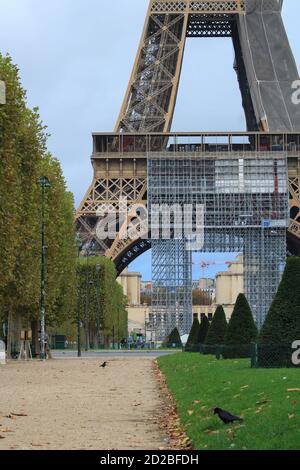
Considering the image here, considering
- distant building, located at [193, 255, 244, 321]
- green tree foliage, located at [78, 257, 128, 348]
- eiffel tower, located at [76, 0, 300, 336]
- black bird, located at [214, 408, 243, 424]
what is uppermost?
eiffel tower, located at [76, 0, 300, 336]

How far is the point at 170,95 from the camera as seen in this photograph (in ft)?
305

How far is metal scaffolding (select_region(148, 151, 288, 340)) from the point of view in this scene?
3743 inches

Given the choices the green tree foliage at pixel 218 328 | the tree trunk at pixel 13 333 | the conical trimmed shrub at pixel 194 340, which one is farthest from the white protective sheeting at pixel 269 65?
the green tree foliage at pixel 218 328

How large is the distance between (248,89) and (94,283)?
3015 centimetres

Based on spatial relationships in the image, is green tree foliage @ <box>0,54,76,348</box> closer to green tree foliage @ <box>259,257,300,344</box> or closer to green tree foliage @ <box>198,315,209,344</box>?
green tree foliage @ <box>198,315,209,344</box>

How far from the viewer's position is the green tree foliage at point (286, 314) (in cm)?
2275

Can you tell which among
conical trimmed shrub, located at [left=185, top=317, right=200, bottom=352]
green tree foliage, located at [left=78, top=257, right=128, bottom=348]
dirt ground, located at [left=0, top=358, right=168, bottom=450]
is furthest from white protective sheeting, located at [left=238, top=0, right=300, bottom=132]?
dirt ground, located at [left=0, top=358, right=168, bottom=450]

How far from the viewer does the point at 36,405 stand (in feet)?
59.3

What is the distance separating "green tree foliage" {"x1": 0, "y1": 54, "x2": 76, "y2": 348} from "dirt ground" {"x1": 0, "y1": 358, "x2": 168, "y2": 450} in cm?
747

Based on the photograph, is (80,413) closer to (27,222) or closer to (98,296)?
(27,222)

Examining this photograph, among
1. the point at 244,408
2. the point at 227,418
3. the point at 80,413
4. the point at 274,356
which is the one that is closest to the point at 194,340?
the point at 274,356

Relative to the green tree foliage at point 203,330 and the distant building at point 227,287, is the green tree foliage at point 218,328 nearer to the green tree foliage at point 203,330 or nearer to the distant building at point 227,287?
the green tree foliage at point 203,330

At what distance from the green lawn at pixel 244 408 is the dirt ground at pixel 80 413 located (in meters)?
0.57

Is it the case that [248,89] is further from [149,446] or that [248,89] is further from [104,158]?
[149,446]
